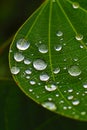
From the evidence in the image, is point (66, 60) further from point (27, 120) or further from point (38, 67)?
point (27, 120)

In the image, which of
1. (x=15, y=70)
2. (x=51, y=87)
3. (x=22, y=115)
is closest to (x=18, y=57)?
(x=15, y=70)

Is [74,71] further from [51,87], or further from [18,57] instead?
[18,57]

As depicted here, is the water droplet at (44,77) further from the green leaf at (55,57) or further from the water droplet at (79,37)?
the water droplet at (79,37)

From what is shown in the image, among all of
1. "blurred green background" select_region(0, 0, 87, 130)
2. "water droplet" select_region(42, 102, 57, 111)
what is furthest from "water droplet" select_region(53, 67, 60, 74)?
"blurred green background" select_region(0, 0, 87, 130)

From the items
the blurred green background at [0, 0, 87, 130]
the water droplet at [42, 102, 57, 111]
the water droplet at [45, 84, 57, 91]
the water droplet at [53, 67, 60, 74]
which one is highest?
the water droplet at [53, 67, 60, 74]

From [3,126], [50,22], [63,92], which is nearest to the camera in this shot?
[63,92]

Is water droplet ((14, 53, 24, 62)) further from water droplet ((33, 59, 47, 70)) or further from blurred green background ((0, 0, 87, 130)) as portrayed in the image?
blurred green background ((0, 0, 87, 130))

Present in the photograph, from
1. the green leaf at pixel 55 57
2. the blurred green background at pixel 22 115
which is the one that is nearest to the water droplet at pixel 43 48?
the green leaf at pixel 55 57

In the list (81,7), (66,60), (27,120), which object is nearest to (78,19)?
(81,7)

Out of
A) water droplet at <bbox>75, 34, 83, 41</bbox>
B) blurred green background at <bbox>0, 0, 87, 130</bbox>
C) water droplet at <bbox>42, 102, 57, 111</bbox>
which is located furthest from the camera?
blurred green background at <bbox>0, 0, 87, 130</bbox>
